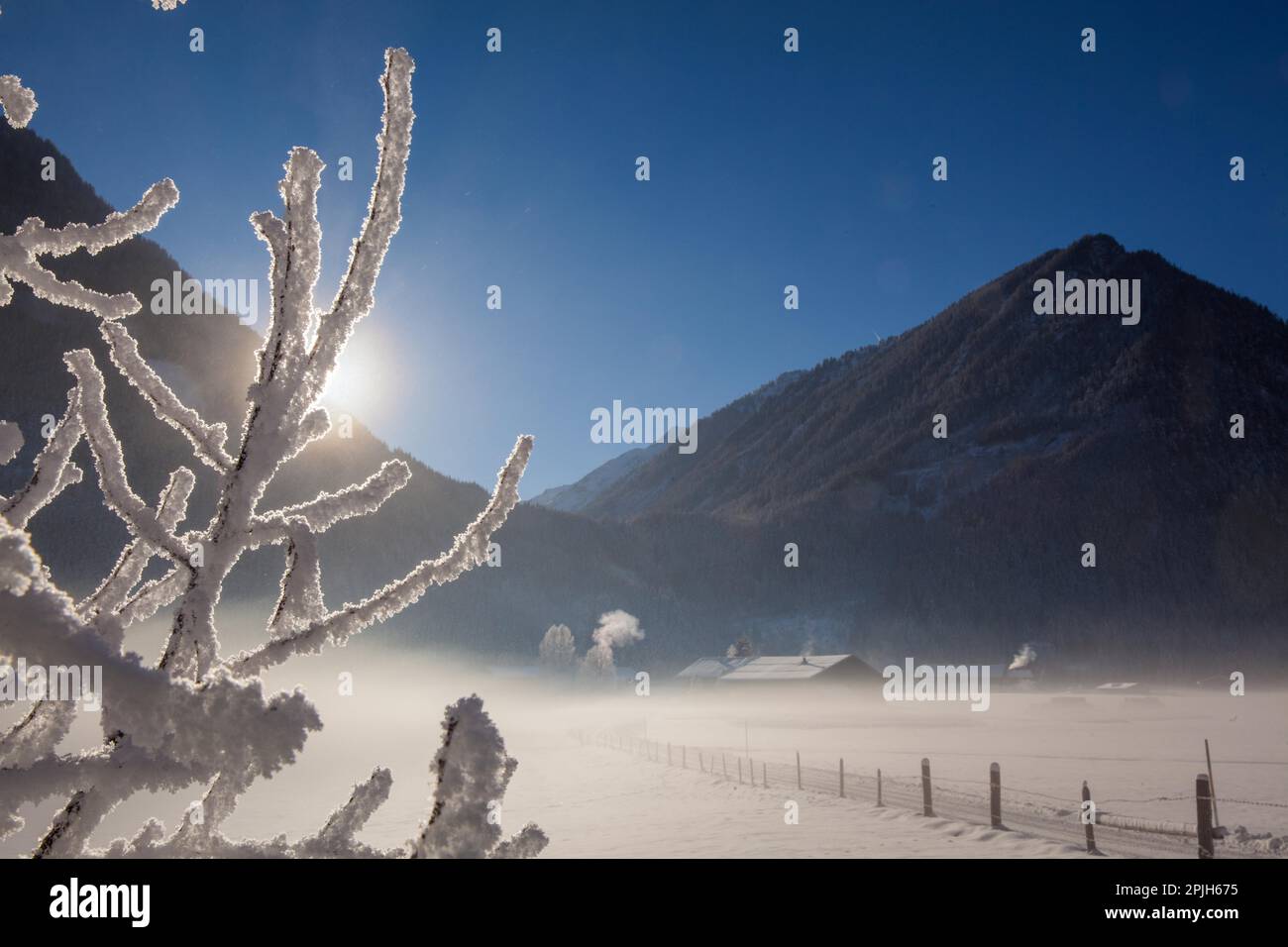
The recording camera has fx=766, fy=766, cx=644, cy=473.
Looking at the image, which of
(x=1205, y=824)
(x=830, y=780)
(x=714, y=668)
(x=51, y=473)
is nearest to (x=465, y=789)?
(x=51, y=473)

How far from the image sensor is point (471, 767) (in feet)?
4.24

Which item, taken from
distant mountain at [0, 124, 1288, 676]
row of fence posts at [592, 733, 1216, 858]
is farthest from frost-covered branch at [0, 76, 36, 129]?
distant mountain at [0, 124, 1288, 676]

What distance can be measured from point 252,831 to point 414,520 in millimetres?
143675

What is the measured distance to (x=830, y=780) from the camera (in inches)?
973

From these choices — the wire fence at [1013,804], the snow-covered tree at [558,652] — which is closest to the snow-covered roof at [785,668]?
the snow-covered tree at [558,652]

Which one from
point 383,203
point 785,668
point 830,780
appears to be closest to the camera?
point 383,203

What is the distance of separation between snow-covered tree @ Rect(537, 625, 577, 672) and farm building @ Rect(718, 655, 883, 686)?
42.3 metres

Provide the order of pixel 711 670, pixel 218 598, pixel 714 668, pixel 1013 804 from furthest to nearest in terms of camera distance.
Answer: pixel 714 668
pixel 711 670
pixel 1013 804
pixel 218 598

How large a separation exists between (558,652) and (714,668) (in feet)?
134

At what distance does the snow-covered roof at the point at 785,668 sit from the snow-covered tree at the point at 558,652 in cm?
4213

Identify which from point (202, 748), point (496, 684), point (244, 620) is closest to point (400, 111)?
point (202, 748)

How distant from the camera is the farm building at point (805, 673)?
269ft

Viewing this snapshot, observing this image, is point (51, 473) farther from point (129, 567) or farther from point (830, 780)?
point (830, 780)
